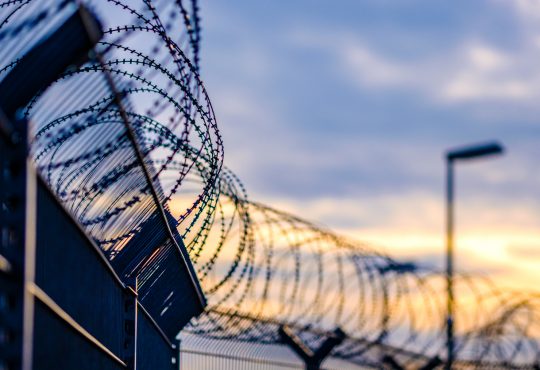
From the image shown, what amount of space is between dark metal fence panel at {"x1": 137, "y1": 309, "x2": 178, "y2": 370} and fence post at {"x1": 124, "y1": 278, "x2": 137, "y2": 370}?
275 mm

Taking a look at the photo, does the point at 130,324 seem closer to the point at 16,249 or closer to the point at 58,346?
the point at 58,346

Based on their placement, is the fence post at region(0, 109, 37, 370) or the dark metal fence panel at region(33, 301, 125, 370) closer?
the fence post at region(0, 109, 37, 370)

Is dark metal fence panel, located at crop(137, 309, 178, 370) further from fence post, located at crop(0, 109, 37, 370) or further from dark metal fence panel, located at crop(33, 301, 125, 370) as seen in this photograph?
fence post, located at crop(0, 109, 37, 370)

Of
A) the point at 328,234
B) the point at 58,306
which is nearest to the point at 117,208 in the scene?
the point at 58,306

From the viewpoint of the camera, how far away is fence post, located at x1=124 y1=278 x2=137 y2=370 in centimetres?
1125

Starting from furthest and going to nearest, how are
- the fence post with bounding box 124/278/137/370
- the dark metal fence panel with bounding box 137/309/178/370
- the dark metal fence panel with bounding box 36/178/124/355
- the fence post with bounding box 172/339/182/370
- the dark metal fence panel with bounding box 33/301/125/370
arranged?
the fence post with bounding box 172/339/182/370
the dark metal fence panel with bounding box 137/309/178/370
the fence post with bounding box 124/278/137/370
the dark metal fence panel with bounding box 36/178/124/355
the dark metal fence panel with bounding box 33/301/125/370

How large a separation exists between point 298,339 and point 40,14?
12804 millimetres

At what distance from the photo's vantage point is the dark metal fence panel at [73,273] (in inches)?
306

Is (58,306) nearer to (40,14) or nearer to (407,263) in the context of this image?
(40,14)

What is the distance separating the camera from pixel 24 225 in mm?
6508

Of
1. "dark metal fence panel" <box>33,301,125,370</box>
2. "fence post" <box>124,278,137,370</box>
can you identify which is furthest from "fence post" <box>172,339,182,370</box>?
"dark metal fence panel" <box>33,301,125,370</box>

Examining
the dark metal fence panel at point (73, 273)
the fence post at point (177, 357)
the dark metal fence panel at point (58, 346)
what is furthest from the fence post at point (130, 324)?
the fence post at point (177, 357)

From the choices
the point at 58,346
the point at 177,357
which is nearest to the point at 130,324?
the point at 58,346

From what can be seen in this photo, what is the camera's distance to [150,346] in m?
13.0
